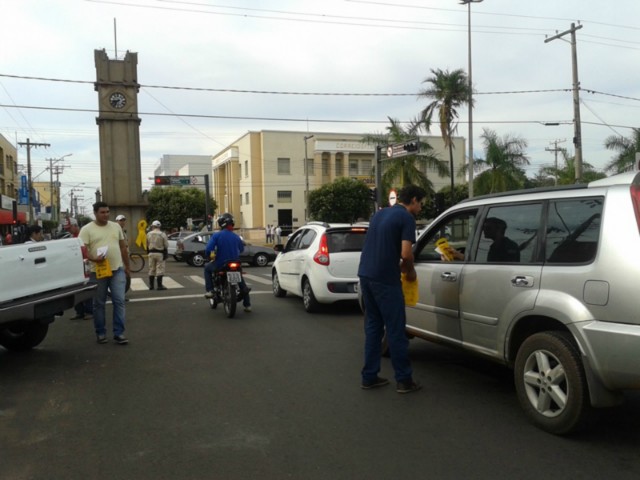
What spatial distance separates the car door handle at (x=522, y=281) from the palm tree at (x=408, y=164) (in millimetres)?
30327

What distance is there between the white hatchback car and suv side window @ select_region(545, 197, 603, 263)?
509 cm

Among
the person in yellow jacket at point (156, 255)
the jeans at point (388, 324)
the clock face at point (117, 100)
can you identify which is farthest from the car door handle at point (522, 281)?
the clock face at point (117, 100)

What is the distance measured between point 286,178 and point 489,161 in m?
28.3

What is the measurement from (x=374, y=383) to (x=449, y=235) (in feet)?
5.58

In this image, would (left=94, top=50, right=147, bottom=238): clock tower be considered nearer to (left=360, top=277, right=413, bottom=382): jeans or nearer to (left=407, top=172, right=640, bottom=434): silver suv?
(left=360, top=277, right=413, bottom=382): jeans

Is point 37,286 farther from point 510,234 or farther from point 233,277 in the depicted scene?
point 510,234

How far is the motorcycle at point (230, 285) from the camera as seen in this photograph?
30.9ft

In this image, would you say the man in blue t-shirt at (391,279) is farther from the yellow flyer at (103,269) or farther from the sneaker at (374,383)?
the yellow flyer at (103,269)

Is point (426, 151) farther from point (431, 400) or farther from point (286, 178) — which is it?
point (431, 400)

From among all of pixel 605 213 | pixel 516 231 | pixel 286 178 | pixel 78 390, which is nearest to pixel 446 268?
pixel 516 231

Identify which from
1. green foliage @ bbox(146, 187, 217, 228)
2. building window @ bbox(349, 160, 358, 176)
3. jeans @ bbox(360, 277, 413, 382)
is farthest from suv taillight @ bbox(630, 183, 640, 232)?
green foliage @ bbox(146, 187, 217, 228)

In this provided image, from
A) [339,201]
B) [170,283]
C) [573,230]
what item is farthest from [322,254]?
[339,201]

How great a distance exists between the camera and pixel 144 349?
7.18m

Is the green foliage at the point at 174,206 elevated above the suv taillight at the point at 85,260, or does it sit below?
above
